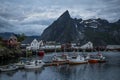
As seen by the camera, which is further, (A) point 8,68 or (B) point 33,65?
(B) point 33,65

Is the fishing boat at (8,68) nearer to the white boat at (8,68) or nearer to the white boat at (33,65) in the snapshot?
the white boat at (8,68)

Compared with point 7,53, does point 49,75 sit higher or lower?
lower

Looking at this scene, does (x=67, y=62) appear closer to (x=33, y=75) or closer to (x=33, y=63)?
(x=33, y=63)

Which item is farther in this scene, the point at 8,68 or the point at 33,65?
the point at 33,65

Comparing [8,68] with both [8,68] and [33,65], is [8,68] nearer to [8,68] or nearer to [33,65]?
[8,68]

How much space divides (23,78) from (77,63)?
109ft

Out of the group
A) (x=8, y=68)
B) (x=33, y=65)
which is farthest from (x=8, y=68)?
(x=33, y=65)

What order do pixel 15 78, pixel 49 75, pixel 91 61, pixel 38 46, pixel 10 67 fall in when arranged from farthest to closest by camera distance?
pixel 38 46 < pixel 91 61 < pixel 10 67 < pixel 49 75 < pixel 15 78

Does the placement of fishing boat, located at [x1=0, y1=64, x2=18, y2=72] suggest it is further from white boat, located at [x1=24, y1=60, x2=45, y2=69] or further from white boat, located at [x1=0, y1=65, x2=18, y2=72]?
white boat, located at [x1=24, y1=60, x2=45, y2=69]

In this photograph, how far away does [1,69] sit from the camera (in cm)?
6281

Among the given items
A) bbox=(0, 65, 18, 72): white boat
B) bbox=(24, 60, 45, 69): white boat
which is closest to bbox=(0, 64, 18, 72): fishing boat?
bbox=(0, 65, 18, 72): white boat

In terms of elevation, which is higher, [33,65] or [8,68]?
[33,65]

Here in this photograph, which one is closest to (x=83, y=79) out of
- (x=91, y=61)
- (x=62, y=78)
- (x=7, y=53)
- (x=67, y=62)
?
(x=62, y=78)

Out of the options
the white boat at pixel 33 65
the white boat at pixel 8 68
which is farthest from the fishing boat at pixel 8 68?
the white boat at pixel 33 65
